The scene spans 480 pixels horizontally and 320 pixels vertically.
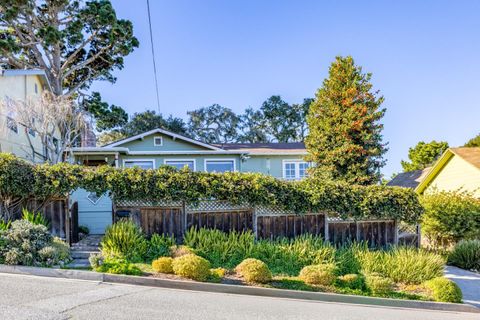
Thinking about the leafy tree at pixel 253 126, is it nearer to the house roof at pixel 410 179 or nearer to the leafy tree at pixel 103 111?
the house roof at pixel 410 179

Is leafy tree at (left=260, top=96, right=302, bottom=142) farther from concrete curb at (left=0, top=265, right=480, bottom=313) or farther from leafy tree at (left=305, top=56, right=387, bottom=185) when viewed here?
concrete curb at (left=0, top=265, right=480, bottom=313)

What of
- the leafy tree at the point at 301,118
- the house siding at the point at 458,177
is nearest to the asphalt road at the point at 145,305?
the house siding at the point at 458,177

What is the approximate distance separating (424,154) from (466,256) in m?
26.1

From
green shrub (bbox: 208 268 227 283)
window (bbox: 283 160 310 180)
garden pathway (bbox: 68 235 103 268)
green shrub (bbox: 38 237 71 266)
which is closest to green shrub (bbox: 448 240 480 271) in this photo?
green shrub (bbox: 208 268 227 283)

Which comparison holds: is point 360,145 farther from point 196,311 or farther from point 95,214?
point 196,311

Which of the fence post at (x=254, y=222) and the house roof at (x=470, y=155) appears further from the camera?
the house roof at (x=470, y=155)

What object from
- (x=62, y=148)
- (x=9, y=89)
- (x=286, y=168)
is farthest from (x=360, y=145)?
(x=9, y=89)

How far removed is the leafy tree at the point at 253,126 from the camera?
1574 inches

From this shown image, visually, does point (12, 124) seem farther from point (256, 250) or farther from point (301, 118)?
point (301, 118)

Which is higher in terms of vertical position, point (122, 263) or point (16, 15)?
point (16, 15)

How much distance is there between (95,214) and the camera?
53.1 feet

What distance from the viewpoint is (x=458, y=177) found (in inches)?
726

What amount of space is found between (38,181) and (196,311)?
6.35m

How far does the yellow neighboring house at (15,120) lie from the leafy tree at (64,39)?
4.56 metres
